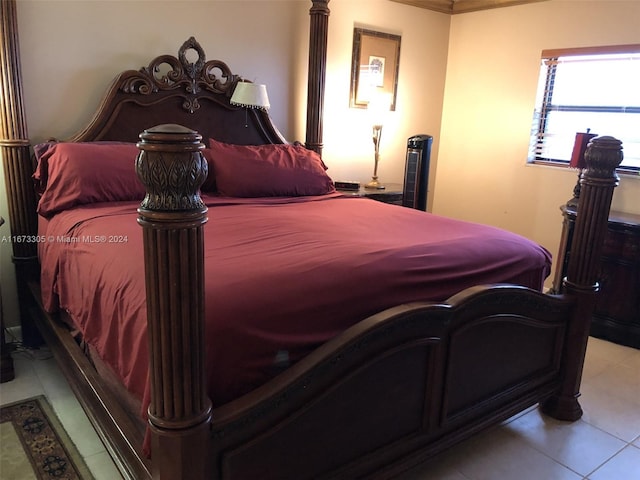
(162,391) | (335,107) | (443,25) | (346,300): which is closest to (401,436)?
(346,300)

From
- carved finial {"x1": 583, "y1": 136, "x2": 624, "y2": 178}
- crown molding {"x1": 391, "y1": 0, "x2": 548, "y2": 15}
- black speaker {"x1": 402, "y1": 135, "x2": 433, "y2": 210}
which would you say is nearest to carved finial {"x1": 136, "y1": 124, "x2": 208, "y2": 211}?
carved finial {"x1": 583, "y1": 136, "x2": 624, "y2": 178}

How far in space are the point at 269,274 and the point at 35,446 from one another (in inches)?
50.4

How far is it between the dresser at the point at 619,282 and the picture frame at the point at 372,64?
1737 millimetres

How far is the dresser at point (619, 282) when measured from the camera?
2.95m

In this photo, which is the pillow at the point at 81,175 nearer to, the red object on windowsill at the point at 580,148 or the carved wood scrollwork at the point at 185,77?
the carved wood scrollwork at the point at 185,77

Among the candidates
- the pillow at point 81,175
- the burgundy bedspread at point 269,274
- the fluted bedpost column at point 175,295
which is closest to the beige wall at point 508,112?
the burgundy bedspread at point 269,274

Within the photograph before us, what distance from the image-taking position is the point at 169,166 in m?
0.97

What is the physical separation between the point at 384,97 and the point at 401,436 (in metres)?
2.84

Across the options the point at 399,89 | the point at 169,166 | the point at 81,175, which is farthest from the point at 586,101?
the point at 169,166

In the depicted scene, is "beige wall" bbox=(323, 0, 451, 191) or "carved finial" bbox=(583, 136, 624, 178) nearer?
"carved finial" bbox=(583, 136, 624, 178)

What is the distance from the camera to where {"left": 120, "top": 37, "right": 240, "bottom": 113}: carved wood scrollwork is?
289 cm

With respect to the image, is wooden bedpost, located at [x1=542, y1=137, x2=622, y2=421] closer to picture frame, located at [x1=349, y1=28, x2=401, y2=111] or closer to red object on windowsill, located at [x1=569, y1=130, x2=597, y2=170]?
red object on windowsill, located at [x1=569, y1=130, x2=597, y2=170]

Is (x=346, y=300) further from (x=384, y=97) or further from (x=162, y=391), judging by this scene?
(x=384, y=97)

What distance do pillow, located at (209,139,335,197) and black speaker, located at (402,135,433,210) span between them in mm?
809
